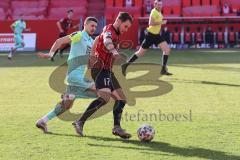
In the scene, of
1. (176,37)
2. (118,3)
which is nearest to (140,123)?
(176,37)

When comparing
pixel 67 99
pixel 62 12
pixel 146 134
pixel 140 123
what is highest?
pixel 62 12

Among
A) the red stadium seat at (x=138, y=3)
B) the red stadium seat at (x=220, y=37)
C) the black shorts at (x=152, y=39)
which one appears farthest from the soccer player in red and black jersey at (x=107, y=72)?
the red stadium seat at (x=138, y=3)

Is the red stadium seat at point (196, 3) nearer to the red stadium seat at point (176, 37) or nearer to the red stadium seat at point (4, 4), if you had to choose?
the red stadium seat at point (176, 37)

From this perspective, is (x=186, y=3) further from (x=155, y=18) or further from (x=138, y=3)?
(x=155, y=18)

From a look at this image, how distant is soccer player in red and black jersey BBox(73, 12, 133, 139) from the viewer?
795cm

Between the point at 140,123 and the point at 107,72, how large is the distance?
4.94ft

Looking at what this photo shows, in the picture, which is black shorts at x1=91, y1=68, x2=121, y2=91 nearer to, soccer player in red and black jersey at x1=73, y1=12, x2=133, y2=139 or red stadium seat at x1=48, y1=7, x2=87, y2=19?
soccer player in red and black jersey at x1=73, y1=12, x2=133, y2=139

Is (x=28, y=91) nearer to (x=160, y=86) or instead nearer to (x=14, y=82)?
(x=14, y=82)

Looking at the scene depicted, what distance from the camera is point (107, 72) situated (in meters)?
8.19

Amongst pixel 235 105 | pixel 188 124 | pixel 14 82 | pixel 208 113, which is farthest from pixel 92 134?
pixel 14 82

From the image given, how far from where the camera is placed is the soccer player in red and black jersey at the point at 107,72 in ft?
26.1

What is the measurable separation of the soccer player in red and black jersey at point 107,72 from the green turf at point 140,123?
0.25 metres

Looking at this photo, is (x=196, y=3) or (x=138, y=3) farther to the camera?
(x=138, y=3)

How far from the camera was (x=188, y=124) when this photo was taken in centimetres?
902
